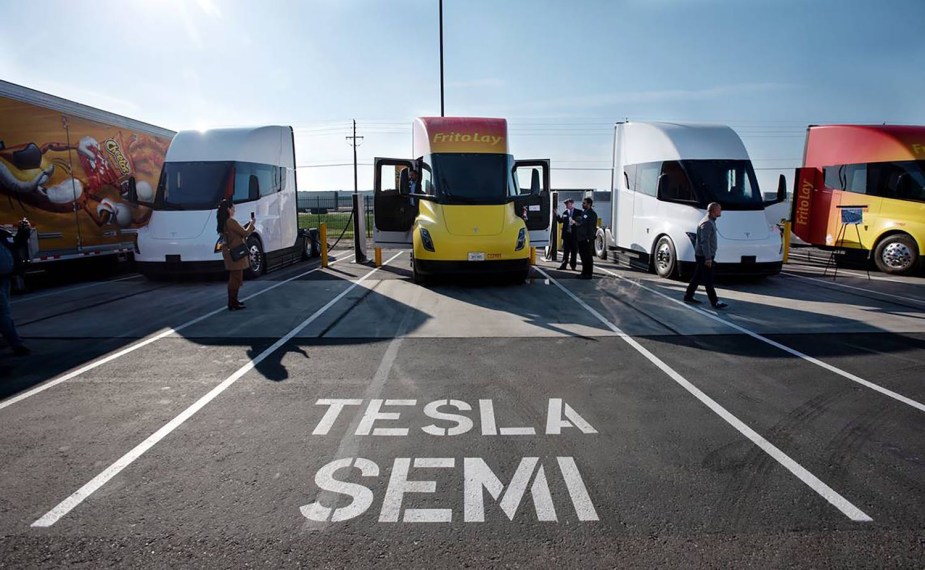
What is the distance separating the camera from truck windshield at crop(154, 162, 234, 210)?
1231cm

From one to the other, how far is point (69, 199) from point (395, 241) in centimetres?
700

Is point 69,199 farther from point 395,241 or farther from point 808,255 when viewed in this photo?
point 808,255

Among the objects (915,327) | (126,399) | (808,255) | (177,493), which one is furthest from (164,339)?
(808,255)

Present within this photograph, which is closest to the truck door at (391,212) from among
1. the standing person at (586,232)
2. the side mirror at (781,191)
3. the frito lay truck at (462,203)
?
the frito lay truck at (462,203)

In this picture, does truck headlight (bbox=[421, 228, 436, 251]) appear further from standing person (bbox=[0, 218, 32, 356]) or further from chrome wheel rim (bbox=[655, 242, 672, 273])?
standing person (bbox=[0, 218, 32, 356])

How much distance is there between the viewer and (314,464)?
3.64m

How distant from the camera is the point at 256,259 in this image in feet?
43.2

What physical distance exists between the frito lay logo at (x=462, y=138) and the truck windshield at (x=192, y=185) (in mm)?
5060

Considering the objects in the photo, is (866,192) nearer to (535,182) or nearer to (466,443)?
(535,182)

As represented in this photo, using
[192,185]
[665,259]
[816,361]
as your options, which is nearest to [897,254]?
[665,259]

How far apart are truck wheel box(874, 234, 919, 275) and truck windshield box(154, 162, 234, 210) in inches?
639

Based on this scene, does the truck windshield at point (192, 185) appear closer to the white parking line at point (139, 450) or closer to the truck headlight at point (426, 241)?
the truck headlight at point (426, 241)

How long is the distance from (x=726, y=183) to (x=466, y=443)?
1058cm

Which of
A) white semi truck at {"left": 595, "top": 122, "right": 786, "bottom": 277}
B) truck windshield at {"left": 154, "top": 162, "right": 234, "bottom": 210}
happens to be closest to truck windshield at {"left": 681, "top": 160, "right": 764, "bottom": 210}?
white semi truck at {"left": 595, "top": 122, "right": 786, "bottom": 277}
